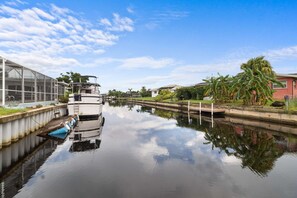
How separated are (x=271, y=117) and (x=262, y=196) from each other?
15.8 meters

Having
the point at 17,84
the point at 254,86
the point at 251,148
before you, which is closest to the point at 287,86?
the point at 254,86

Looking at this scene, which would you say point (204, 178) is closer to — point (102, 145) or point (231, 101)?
point (102, 145)

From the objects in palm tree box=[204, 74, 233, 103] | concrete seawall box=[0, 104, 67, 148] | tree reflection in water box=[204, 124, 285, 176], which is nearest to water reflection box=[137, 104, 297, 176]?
tree reflection in water box=[204, 124, 285, 176]

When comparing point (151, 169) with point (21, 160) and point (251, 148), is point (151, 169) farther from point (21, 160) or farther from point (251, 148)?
point (251, 148)

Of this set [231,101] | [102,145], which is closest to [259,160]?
[102,145]

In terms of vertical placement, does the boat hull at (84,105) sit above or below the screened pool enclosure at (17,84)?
below

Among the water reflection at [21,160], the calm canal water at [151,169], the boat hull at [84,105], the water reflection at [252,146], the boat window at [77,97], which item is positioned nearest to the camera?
the calm canal water at [151,169]

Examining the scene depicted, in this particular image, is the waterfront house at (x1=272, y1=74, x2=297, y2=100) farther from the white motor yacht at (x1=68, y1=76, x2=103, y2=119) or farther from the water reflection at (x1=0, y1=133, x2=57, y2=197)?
the water reflection at (x1=0, y1=133, x2=57, y2=197)

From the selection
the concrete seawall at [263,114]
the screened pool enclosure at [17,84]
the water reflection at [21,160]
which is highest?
the screened pool enclosure at [17,84]

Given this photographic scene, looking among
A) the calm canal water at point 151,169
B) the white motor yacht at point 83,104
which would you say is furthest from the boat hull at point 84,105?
the calm canal water at point 151,169

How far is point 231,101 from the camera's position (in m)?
30.8

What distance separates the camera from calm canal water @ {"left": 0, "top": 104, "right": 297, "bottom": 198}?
611cm

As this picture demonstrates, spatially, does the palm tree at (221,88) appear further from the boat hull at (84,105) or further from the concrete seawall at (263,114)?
the boat hull at (84,105)

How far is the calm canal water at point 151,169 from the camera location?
611cm
